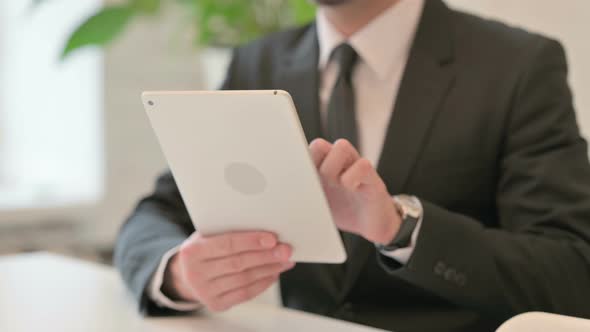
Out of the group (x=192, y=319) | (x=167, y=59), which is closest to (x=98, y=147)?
(x=167, y=59)

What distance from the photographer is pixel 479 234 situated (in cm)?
99

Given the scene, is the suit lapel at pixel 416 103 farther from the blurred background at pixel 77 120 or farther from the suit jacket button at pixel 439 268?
the blurred background at pixel 77 120

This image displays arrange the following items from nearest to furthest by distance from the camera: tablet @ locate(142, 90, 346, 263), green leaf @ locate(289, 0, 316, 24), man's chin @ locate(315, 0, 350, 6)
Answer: tablet @ locate(142, 90, 346, 263) → man's chin @ locate(315, 0, 350, 6) → green leaf @ locate(289, 0, 316, 24)

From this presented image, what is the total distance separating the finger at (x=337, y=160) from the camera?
83 centimetres

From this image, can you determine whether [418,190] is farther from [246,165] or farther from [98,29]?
[98,29]

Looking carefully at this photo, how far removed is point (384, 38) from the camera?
1.27 m

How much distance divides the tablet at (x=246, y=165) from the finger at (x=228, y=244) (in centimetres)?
1

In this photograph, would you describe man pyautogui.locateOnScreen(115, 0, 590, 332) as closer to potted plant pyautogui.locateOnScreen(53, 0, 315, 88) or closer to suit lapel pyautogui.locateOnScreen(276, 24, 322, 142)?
suit lapel pyautogui.locateOnScreen(276, 24, 322, 142)

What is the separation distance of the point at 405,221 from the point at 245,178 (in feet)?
0.74

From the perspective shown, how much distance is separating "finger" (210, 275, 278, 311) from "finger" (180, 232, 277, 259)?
68 mm

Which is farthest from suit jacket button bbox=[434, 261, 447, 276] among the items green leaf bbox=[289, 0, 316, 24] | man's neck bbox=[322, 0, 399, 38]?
green leaf bbox=[289, 0, 316, 24]

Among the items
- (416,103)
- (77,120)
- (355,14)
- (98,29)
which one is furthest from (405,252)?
(77,120)

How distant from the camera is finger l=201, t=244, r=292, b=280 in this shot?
2.95 ft

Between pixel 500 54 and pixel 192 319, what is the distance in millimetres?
644
